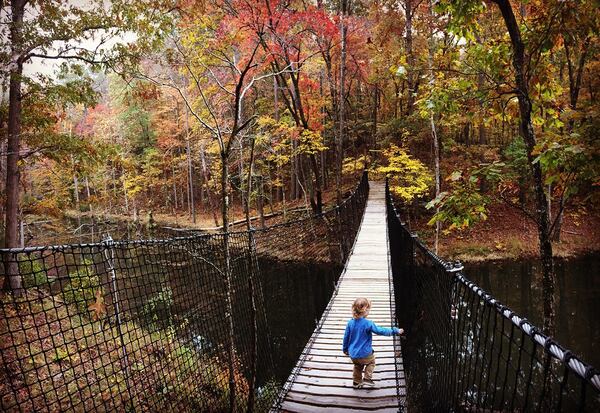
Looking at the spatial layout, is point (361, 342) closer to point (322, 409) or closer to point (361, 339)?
point (361, 339)

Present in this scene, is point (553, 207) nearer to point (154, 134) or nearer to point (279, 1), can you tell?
point (279, 1)

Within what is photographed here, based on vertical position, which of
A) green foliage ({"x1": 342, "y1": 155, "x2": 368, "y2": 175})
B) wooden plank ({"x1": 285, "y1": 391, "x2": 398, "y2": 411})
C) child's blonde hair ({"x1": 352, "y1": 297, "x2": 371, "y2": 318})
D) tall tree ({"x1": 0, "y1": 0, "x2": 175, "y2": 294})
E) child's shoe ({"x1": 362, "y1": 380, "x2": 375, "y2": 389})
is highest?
tall tree ({"x1": 0, "y1": 0, "x2": 175, "y2": 294})

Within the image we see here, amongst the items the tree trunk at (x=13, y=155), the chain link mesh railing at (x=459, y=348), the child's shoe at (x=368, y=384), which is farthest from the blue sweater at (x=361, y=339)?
the tree trunk at (x=13, y=155)

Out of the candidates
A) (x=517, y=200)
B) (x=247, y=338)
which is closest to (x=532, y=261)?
(x=517, y=200)

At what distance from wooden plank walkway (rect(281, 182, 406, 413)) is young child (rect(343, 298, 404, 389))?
107 mm

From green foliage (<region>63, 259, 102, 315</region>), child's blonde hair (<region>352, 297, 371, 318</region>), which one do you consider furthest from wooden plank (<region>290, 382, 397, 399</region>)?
green foliage (<region>63, 259, 102, 315</region>)

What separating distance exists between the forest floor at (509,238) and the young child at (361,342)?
31.4 ft

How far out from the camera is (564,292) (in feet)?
29.9

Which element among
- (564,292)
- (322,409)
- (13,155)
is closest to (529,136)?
(322,409)

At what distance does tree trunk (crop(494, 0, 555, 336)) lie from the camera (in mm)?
3176

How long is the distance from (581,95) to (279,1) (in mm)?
10715

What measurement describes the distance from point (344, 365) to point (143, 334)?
2066 millimetres

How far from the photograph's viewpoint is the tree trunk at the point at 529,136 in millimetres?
3176

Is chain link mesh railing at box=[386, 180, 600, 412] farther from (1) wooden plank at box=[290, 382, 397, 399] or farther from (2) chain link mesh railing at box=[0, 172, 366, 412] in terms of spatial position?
(2) chain link mesh railing at box=[0, 172, 366, 412]
